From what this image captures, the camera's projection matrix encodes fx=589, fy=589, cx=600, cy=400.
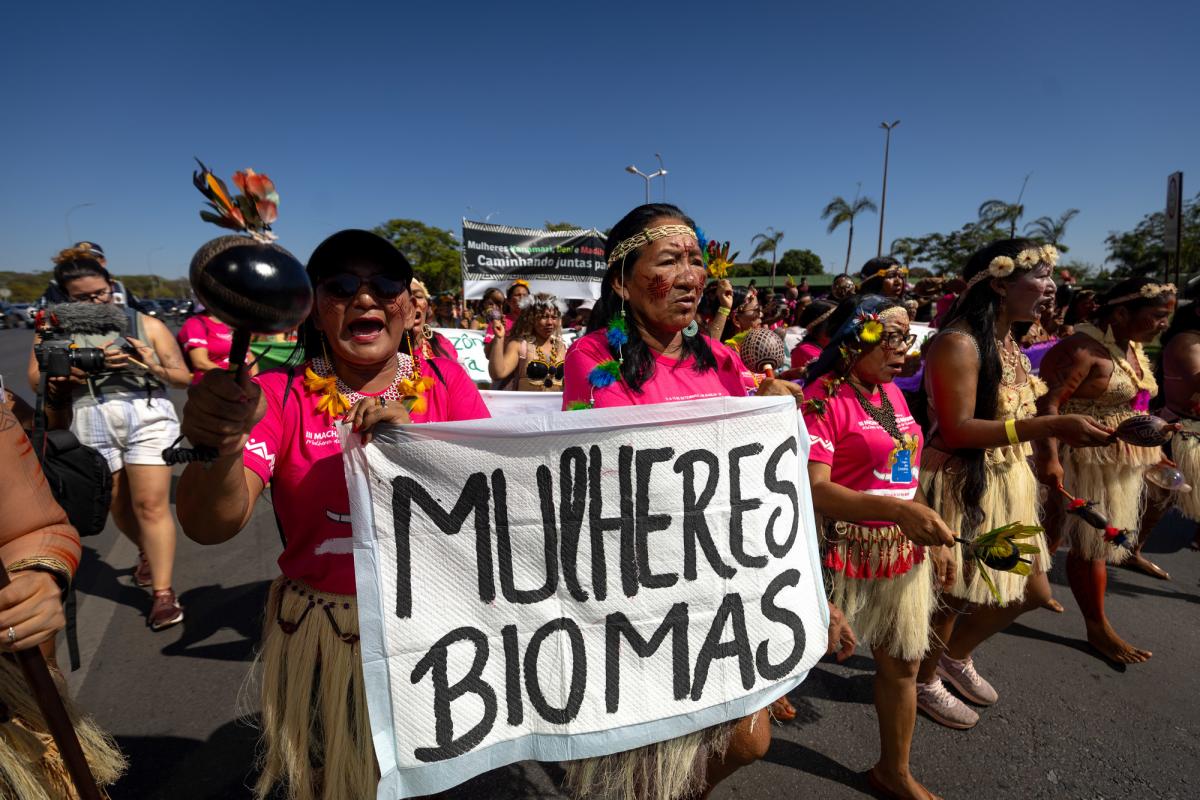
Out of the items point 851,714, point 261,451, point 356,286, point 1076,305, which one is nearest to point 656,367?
point 356,286

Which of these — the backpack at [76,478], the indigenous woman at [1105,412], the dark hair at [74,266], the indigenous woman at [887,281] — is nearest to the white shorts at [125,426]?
the dark hair at [74,266]

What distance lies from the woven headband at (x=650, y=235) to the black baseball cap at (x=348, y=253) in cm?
76

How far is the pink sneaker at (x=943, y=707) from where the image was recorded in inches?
109

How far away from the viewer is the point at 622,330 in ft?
6.65

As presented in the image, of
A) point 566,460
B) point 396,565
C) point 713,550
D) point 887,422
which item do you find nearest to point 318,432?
point 396,565

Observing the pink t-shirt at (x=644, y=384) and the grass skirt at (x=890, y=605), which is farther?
the grass skirt at (x=890, y=605)

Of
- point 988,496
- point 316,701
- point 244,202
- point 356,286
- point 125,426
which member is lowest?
point 316,701

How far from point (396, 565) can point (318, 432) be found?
17.7 inches

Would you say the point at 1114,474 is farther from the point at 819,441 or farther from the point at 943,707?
the point at 819,441

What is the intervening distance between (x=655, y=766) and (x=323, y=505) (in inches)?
47.5

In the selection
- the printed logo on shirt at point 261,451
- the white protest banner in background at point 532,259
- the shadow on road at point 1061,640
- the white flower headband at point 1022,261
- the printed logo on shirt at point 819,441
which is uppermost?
the white protest banner in background at point 532,259

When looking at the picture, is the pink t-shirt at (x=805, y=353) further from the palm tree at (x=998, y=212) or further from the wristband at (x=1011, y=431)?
the palm tree at (x=998, y=212)

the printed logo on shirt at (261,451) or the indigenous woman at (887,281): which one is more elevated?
the indigenous woman at (887,281)

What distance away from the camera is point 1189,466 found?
13.7 ft
